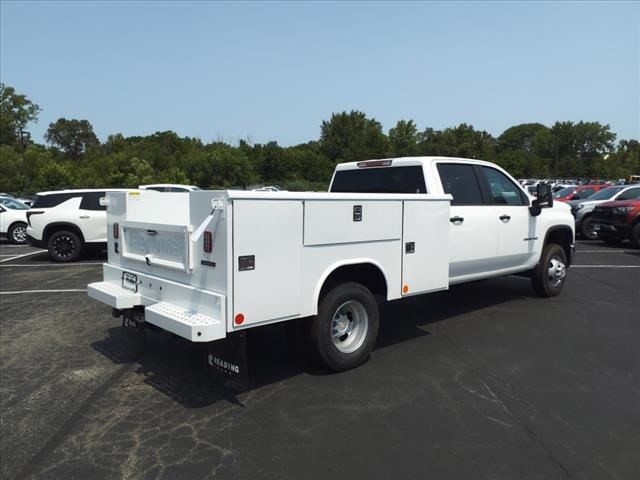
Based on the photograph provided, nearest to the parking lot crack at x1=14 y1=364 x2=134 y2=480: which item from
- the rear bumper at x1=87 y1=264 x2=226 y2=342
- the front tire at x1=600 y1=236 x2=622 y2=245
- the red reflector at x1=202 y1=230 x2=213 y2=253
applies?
the rear bumper at x1=87 y1=264 x2=226 y2=342

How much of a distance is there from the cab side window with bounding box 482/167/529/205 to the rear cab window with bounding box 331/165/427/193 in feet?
4.07

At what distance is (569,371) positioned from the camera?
4.87m

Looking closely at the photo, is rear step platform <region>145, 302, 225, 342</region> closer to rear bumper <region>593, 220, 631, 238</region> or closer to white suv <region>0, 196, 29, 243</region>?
rear bumper <region>593, 220, 631, 238</region>

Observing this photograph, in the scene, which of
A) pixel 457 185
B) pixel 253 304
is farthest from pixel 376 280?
pixel 457 185

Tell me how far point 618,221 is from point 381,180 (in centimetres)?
1136

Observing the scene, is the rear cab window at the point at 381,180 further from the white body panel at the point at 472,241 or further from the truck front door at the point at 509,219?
the truck front door at the point at 509,219

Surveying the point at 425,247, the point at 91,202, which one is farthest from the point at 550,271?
the point at 91,202

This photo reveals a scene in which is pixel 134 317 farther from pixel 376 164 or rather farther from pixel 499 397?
pixel 376 164

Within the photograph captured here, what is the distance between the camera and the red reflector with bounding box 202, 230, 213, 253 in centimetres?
378

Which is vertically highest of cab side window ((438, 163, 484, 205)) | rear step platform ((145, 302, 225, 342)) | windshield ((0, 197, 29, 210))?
cab side window ((438, 163, 484, 205))

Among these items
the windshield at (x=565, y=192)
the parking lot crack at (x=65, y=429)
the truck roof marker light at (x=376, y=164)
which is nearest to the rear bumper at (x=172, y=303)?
the parking lot crack at (x=65, y=429)

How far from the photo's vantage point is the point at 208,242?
3.80 meters

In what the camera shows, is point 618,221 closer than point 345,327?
No

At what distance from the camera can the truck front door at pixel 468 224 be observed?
5973 millimetres
